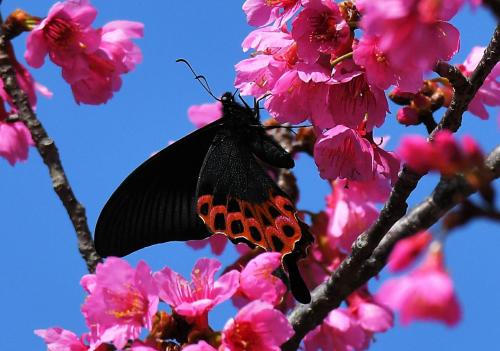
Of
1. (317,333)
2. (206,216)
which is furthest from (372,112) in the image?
Result: (317,333)

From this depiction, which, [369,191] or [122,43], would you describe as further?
[369,191]

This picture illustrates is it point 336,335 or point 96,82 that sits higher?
point 96,82

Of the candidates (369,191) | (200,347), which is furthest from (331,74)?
(369,191)

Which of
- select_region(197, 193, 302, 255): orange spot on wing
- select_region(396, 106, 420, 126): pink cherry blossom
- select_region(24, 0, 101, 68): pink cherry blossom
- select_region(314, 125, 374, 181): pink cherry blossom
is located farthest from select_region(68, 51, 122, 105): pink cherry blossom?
select_region(396, 106, 420, 126): pink cherry blossom

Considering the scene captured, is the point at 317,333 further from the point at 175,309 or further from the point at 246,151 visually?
the point at 175,309

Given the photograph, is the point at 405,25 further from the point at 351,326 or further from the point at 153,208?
the point at 351,326

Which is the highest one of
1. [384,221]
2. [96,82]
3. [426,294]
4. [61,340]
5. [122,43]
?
[122,43]
